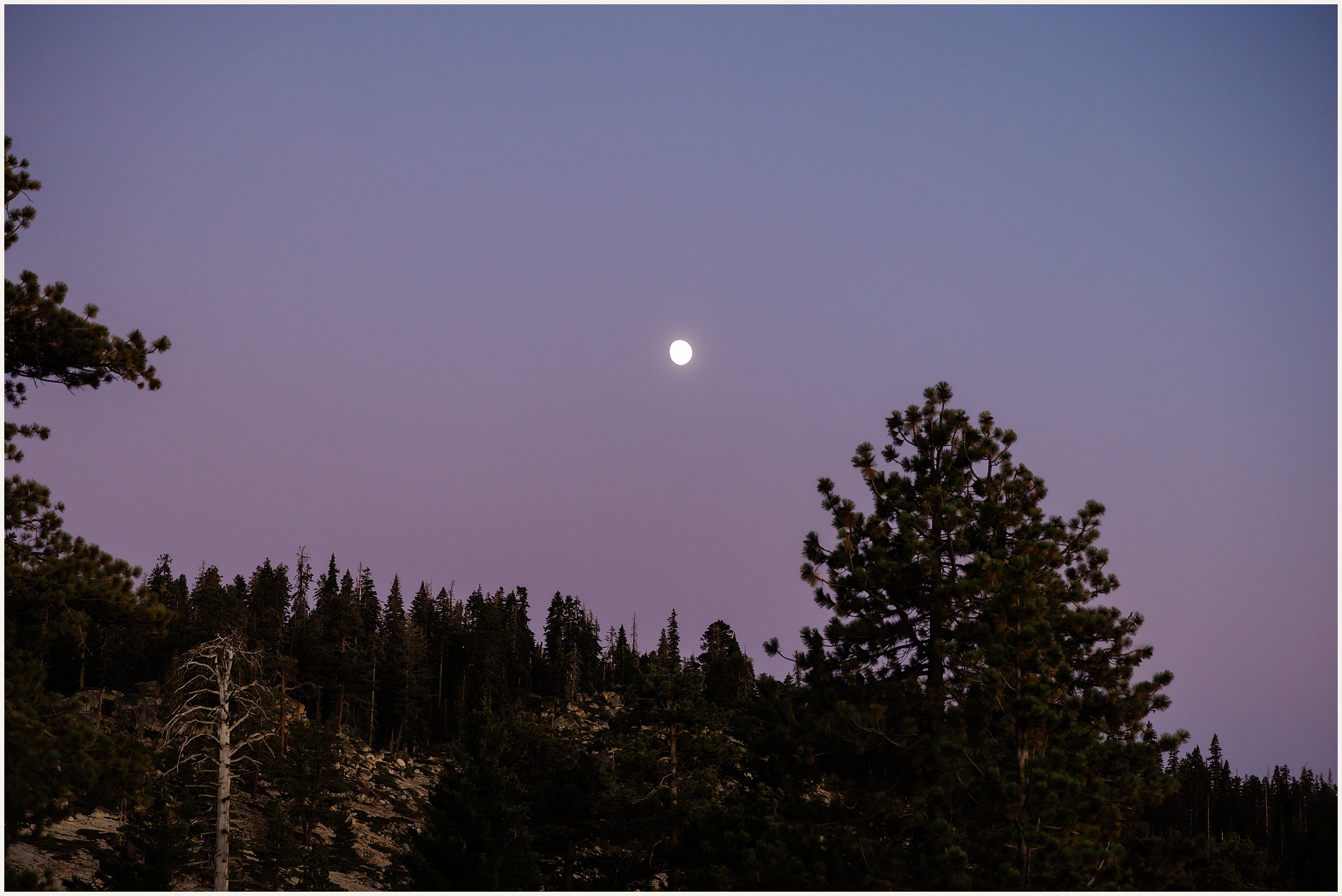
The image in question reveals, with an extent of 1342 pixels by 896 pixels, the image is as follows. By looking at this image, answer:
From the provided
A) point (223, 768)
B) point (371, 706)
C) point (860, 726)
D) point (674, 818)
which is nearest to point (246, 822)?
point (223, 768)

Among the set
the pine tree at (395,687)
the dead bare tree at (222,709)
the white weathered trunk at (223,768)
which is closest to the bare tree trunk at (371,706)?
the pine tree at (395,687)

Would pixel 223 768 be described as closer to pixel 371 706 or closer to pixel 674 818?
pixel 674 818

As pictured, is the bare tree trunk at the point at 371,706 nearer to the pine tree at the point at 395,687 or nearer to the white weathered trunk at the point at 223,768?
the pine tree at the point at 395,687

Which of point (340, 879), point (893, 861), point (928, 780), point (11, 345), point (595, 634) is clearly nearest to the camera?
point (11, 345)

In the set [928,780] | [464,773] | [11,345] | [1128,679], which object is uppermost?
[11,345]

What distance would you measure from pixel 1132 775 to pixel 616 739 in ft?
59.9

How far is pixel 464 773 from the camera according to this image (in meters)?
28.9

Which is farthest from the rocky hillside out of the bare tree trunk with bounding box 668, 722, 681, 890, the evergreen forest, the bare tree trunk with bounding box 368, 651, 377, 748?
the bare tree trunk with bounding box 668, 722, 681, 890

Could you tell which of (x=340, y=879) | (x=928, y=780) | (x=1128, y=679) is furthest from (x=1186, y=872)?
(x=340, y=879)

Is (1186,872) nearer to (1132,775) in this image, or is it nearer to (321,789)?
(1132,775)

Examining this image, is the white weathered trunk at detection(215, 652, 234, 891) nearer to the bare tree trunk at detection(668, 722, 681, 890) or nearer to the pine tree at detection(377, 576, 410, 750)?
the bare tree trunk at detection(668, 722, 681, 890)

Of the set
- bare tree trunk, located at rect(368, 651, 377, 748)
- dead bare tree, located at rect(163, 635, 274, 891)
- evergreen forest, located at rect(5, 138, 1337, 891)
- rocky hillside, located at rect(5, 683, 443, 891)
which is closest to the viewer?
evergreen forest, located at rect(5, 138, 1337, 891)

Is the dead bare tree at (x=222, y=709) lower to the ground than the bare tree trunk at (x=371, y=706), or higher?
higher

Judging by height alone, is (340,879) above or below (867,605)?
below
